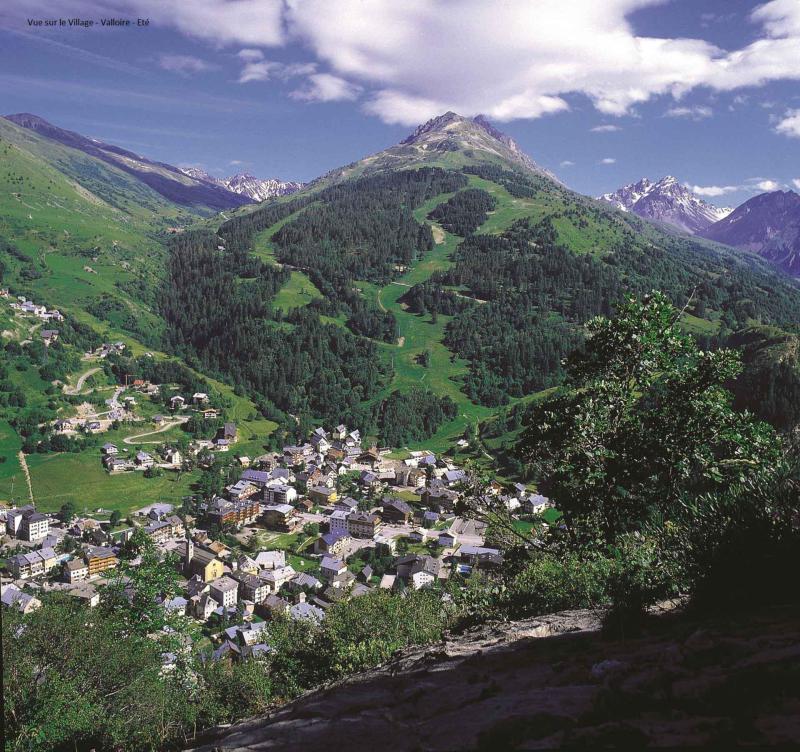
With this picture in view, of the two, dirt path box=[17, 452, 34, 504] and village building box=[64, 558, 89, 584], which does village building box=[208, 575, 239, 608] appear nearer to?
village building box=[64, 558, 89, 584]

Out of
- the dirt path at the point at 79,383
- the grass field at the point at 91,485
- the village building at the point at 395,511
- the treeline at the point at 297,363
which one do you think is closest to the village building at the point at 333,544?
the village building at the point at 395,511

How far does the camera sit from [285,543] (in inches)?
3310

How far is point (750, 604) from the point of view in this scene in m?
6.93

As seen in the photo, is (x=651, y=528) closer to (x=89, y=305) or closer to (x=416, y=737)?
(x=416, y=737)

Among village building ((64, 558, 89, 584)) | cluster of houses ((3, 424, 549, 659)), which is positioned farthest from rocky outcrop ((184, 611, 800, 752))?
village building ((64, 558, 89, 584))

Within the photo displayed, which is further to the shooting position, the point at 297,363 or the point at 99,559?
the point at 297,363

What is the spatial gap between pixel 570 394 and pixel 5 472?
11949 cm

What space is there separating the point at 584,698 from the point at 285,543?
8527cm

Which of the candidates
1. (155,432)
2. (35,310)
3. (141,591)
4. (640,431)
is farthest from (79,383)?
(640,431)

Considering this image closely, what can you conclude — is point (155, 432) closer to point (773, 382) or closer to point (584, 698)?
point (773, 382)

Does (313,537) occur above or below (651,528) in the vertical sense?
below

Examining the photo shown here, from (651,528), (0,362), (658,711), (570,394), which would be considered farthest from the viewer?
(0,362)

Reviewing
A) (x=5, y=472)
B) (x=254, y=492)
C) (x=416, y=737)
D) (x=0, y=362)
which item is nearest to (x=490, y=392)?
(x=254, y=492)

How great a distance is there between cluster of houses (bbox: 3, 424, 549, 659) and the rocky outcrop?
46.6 m
